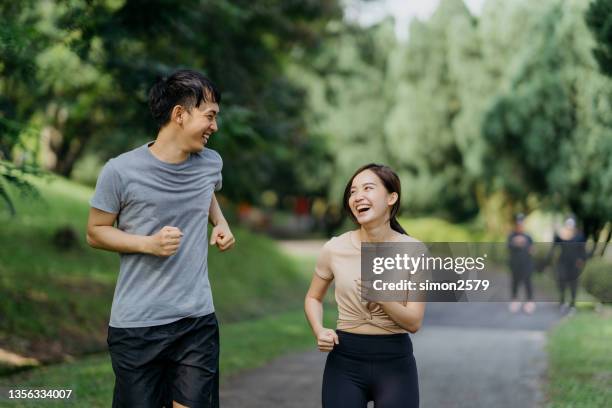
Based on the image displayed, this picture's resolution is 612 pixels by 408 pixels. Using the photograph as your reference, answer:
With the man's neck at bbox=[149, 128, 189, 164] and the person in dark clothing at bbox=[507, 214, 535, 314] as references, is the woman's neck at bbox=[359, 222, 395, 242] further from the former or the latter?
the person in dark clothing at bbox=[507, 214, 535, 314]

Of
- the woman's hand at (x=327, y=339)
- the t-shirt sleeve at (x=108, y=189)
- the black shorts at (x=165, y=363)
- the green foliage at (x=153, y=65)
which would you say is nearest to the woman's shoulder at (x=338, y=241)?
the woman's hand at (x=327, y=339)

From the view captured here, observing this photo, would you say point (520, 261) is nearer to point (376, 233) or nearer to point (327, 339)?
point (376, 233)

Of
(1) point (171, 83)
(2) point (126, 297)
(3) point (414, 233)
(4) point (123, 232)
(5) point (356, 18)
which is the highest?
(5) point (356, 18)

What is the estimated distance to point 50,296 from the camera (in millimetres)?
13047

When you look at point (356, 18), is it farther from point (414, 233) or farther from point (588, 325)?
point (414, 233)

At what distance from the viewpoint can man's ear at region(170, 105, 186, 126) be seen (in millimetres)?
3729

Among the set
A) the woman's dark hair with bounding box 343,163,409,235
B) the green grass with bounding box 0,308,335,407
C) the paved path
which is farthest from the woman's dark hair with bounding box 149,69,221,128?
the paved path

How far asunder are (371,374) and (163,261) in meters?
1.00

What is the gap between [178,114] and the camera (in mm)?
3738

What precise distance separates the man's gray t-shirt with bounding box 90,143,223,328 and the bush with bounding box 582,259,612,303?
4131 millimetres

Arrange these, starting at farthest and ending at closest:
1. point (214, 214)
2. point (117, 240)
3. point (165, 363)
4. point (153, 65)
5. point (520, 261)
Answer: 1. point (153, 65)
2. point (520, 261)
3. point (214, 214)
4. point (165, 363)
5. point (117, 240)

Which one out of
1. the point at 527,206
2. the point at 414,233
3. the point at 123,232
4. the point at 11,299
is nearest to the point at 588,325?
the point at 11,299

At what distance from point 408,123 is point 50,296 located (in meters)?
26.2

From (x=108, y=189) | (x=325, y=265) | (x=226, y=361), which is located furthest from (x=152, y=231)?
(x=226, y=361)
